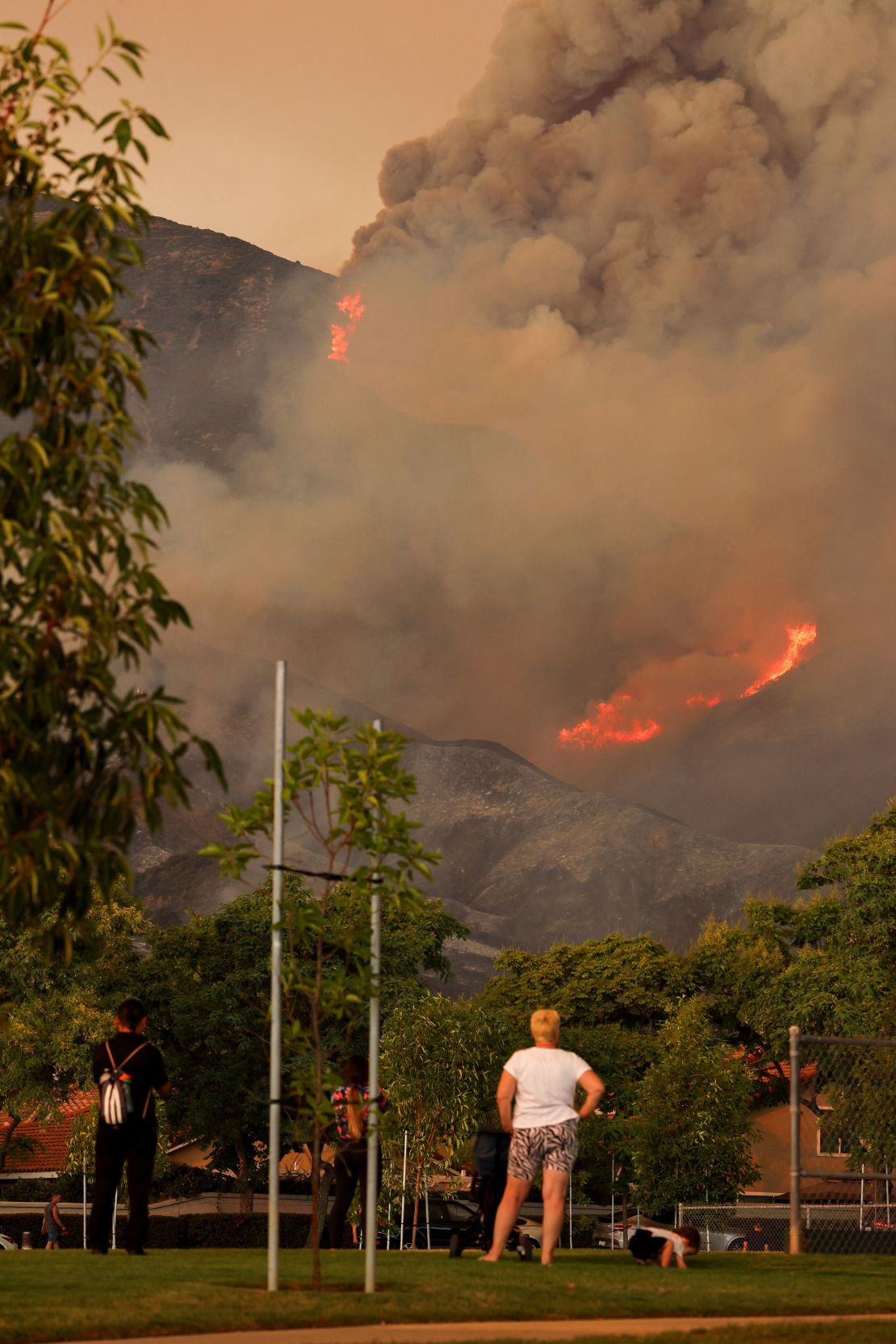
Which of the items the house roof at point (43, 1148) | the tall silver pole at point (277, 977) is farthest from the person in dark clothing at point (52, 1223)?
the tall silver pole at point (277, 977)

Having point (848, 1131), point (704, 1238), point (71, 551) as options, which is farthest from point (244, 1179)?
point (71, 551)

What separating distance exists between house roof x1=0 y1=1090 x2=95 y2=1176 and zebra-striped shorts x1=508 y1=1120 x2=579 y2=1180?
6474 cm

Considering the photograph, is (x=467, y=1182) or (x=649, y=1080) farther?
(x=467, y=1182)

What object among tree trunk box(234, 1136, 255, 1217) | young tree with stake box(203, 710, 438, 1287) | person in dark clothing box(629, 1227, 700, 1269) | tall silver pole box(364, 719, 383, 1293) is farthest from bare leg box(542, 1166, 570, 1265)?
tree trunk box(234, 1136, 255, 1217)

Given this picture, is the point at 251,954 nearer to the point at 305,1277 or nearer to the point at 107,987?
the point at 107,987

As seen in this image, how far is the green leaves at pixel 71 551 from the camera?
873 cm

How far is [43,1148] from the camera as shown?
3302 inches

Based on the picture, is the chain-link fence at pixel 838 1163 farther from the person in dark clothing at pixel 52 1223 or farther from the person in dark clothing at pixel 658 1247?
the person in dark clothing at pixel 52 1223

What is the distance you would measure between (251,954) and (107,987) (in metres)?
6.71

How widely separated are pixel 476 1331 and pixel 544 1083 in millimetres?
3723

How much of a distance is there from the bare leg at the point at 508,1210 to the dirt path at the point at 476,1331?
2.80 m

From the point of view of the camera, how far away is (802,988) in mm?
65000

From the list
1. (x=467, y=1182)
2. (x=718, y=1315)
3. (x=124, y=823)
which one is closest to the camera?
(x=124, y=823)

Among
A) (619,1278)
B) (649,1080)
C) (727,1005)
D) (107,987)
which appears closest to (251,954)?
(107,987)
